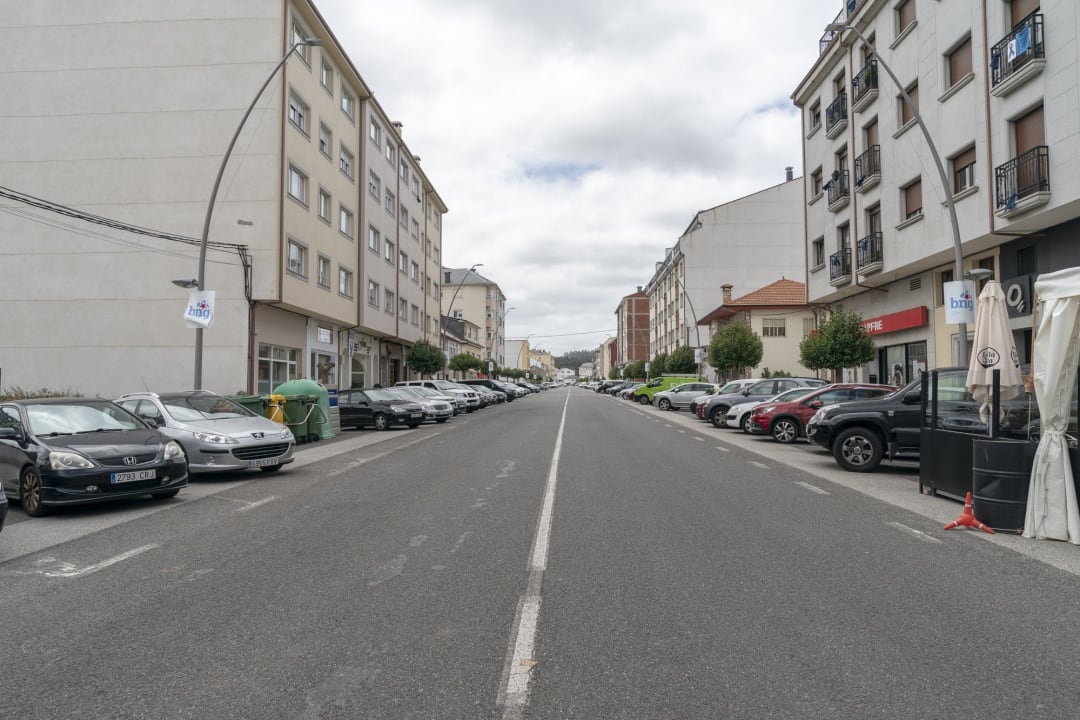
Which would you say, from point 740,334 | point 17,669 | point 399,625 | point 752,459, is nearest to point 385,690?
point 399,625

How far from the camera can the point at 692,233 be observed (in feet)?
196

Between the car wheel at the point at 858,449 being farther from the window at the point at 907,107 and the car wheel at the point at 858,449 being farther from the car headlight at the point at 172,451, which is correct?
the window at the point at 907,107

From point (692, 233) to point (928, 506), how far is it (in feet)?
176

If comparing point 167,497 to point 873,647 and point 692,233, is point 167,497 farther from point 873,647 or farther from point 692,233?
point 692,233

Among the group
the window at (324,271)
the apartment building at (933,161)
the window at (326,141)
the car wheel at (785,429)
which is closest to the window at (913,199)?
the apartment building at (933,161)

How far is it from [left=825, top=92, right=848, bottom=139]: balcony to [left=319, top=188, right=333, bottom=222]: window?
20374mm

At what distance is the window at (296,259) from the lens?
81.6 feet

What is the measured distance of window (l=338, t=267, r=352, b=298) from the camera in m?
30.5

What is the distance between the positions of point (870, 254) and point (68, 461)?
23.9 m

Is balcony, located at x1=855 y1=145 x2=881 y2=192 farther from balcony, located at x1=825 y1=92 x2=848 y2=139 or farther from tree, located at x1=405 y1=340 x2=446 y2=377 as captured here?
tree, located at x1=405 y1=340 x2=446 y2=377

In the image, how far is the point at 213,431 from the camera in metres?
10.8

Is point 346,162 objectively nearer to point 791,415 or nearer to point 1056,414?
point 791,415

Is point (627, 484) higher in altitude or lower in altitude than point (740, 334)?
lower

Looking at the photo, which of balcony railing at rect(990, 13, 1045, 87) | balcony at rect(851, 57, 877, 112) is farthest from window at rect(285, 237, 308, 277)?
balcony railing at rect(990, 13, 1045, 87)
